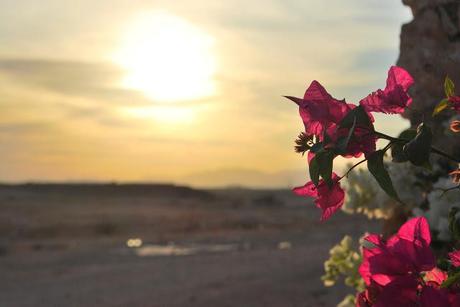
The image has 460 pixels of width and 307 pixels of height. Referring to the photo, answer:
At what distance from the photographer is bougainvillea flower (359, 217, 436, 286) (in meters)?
1.58

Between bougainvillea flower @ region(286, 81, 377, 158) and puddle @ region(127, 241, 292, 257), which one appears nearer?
bougainvillea flower @ region(286, 81, 377, 158)

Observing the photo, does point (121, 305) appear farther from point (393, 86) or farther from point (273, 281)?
point (393, 86)

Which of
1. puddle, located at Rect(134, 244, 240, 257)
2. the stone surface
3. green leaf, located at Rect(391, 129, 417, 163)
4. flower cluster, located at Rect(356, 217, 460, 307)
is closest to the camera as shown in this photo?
green leaf, located at Rect(391, 129, 417, 163)

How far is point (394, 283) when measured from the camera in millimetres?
1591

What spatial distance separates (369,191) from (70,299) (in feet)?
14.2

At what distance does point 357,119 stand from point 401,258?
363 mm

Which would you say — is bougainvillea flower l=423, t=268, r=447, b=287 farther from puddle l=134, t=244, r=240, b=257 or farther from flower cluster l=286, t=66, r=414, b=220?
puddle l=134, t=244, r=240, b=257

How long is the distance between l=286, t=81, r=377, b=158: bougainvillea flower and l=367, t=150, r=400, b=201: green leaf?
4 cm

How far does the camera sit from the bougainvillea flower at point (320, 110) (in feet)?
5.14

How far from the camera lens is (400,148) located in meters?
1.51

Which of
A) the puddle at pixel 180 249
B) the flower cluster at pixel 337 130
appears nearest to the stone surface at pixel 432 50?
the flower cluster at pixel 337 130

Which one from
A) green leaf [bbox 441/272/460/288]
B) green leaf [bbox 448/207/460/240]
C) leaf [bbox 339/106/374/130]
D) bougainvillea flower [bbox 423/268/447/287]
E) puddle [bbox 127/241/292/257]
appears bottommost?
puddle [bbox 127/241/292/257]

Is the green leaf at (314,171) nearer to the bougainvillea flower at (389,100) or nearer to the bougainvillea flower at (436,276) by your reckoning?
the bougainvillea flower at (389,100)

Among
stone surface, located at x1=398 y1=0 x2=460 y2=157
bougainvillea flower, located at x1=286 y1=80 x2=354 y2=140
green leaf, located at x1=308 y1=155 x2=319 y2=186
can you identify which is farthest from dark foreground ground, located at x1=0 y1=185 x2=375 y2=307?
green leaf, located at x1=308 y1=155 x2=319 y2=186
